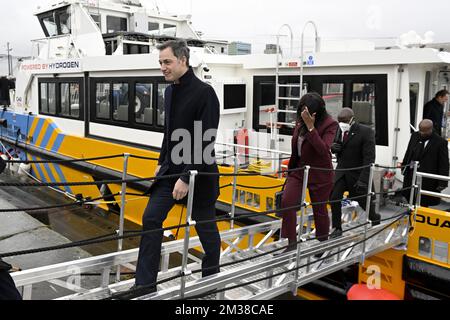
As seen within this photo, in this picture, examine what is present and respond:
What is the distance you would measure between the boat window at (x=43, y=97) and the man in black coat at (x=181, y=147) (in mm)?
7148

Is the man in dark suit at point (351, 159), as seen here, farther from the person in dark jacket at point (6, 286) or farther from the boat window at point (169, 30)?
the boat window at point (169, 30)

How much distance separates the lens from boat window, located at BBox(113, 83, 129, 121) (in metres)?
7.34

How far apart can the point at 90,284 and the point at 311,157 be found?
3.08m

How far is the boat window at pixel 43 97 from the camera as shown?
30.5ft

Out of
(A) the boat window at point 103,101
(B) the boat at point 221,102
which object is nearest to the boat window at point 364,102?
(B) the boat at point 221,102

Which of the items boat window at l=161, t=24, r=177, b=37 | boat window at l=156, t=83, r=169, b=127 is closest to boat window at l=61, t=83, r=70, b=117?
boat window at l=156, t=83, r=169, b=127

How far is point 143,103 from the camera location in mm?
7055

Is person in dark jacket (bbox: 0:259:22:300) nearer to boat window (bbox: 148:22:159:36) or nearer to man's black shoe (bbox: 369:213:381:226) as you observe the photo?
man's black shoe (bbox: 369:213:381:226)

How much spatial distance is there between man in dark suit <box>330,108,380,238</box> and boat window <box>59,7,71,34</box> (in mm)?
6524

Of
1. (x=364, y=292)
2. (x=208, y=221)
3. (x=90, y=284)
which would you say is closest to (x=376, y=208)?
(x=364, y=292)

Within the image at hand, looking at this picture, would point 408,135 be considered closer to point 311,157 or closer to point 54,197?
point 311,157

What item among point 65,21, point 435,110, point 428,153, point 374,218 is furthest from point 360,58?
point 65,21

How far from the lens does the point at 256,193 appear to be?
5629mm

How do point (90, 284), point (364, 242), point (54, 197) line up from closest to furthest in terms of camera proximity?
point (364, 242), point (90, 284), point (54, 197)
